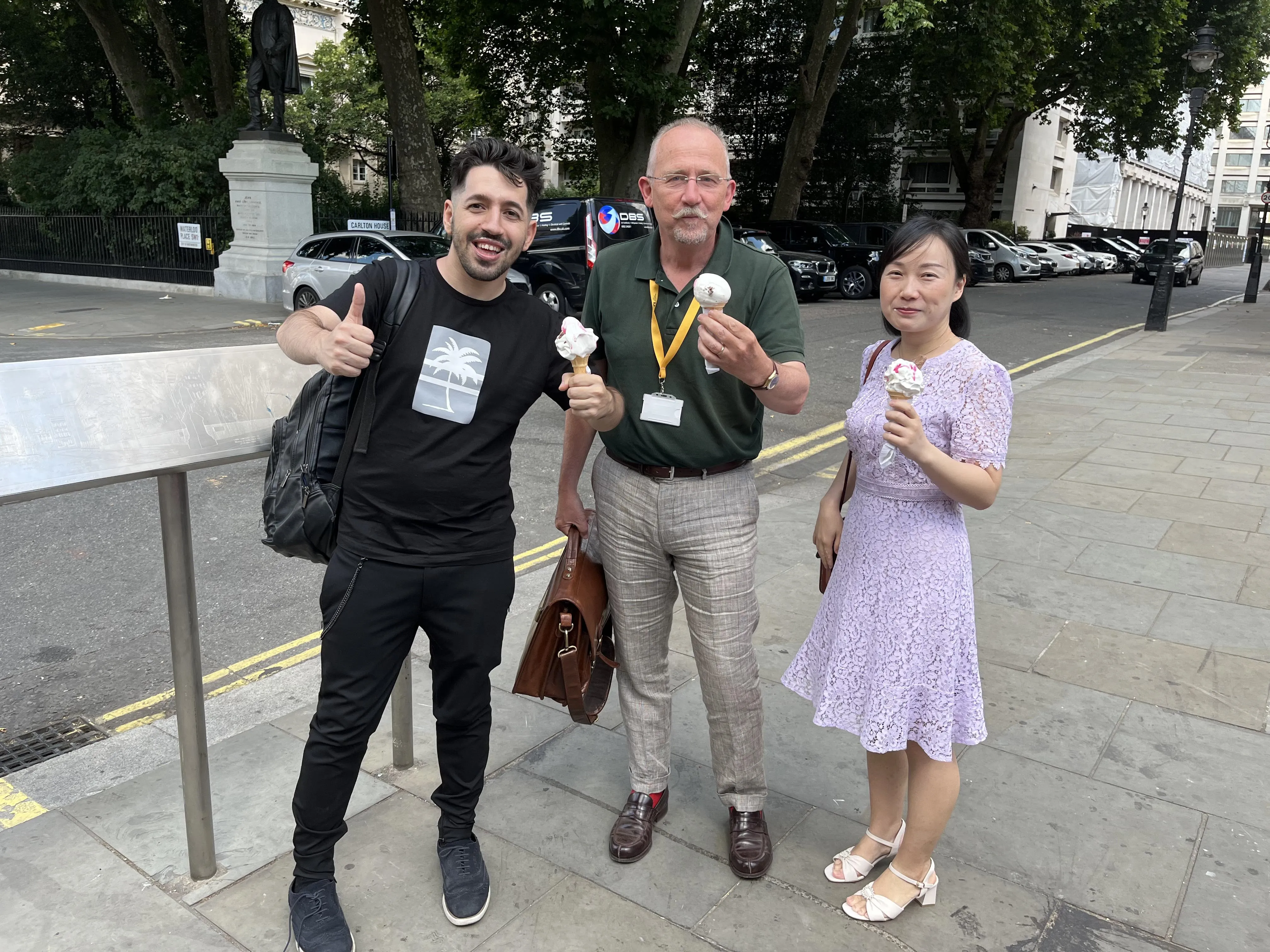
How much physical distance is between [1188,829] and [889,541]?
4.74 feet

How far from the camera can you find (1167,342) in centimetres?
1611

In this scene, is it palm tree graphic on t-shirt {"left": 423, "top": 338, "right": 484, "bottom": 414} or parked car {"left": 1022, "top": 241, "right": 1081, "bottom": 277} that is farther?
parked car {"left": 1022, "top": 241, "right": 1081, "bottom": 277}

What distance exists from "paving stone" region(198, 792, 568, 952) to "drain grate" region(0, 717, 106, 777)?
1218mm

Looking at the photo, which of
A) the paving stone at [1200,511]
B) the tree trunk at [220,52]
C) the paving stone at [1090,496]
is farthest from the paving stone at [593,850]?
the tree trunk at [220,52]

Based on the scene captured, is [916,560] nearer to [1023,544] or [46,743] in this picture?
[46,743]

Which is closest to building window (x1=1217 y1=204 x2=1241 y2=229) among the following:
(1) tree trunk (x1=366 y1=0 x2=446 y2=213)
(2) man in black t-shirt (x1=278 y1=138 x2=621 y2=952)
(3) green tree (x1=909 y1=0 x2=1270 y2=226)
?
(3) green tree (x1=909 y1=0 x2=1270 y2=226)

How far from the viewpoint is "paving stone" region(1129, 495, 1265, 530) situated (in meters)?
6.07

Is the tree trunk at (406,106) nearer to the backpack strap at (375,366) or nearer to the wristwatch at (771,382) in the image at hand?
the backpack strap at (375,366)

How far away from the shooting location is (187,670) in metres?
2.43

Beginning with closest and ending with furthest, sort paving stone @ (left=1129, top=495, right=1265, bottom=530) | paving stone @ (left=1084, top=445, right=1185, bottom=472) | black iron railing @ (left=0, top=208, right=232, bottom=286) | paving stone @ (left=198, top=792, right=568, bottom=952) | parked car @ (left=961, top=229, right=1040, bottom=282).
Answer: paving stone @ (left=198, top=792, right=568, bottom=952) < paving stone @ (left=1129, top=495, right=1265, bottom=530) < paving stone @ (left=1084, top=445, right=1185, bottom=472) < black iron railing @ (left=0, top=208, right=232, bottom=286) < parked car @ (left=961, top=229, right=1040, bottom=282)

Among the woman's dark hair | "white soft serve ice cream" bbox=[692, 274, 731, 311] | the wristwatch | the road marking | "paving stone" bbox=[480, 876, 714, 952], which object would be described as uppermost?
the woman's dark hair

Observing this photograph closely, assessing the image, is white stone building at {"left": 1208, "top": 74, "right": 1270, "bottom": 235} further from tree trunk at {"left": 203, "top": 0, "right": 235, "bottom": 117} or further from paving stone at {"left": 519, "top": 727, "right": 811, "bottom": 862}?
paving stone at {"left": 519, "top": 727, "right": 811, "bottom": 862}

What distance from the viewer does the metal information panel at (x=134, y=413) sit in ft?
6.28

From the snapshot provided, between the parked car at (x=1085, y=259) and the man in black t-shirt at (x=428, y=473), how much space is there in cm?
3878
